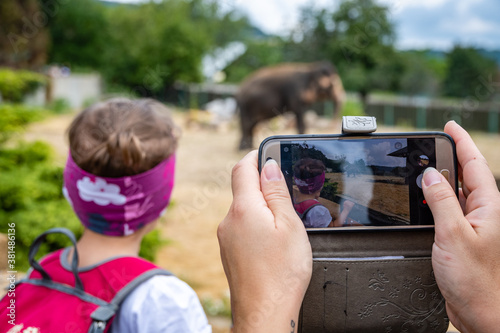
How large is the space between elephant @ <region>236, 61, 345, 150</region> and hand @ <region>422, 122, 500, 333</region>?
8.27 m

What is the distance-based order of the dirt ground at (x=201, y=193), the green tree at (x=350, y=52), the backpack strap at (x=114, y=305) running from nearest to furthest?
the backpack strap at (x=114, y=305) < the dirt ground at (x=201, y=193) < the green tree at (x=350, y=52)

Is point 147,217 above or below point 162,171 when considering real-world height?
below

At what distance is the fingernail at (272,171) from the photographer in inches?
24.4

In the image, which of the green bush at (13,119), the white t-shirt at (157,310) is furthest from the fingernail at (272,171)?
the green bush at (13,119)

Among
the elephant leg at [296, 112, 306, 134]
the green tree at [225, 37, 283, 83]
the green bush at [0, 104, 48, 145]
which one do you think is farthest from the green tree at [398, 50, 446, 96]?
the green bush at [0, 104, 48, 145]

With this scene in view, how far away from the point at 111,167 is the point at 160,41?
1645 cm

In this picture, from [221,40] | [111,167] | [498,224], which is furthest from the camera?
[221,40]

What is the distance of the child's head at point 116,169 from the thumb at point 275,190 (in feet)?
1.90

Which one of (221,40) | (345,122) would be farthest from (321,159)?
(221,40)

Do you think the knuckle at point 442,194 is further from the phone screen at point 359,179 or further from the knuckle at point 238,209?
the knuckle at point 238,209

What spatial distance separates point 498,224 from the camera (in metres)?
0.57

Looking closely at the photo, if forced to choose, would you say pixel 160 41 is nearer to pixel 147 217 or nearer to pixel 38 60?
pixel 38 60

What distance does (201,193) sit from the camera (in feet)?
19.2

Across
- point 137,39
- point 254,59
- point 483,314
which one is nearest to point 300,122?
point 483,314
